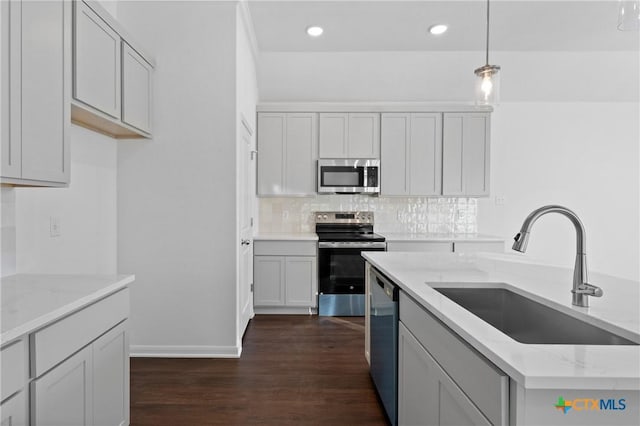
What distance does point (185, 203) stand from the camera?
306 centimetres

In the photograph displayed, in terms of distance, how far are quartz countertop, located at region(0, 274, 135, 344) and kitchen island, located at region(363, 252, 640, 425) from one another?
4.36ft

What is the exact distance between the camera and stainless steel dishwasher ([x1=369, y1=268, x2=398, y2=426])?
1917 mm

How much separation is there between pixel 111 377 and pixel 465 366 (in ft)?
5.19

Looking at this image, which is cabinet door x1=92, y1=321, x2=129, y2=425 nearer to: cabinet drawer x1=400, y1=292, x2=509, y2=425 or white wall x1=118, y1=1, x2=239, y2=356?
white wall x1=118, y1=1, x2=239, y2=356

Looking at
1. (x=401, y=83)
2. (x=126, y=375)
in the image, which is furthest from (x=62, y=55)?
(x=401, y=83)

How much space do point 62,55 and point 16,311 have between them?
4.18ft

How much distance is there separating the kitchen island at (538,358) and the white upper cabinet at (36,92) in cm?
174

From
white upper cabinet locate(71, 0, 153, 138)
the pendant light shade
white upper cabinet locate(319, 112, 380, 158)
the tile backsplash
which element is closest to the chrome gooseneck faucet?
the pendant light shade

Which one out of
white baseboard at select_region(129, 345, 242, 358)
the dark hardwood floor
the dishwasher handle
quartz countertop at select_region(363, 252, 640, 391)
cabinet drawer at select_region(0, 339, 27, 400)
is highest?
quartz countertop at select_region(363, 252, 640, 391)

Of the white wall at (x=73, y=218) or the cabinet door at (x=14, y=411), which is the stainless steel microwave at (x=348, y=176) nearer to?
the white wall at (x=73, y=218)

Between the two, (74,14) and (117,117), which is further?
(117,117)

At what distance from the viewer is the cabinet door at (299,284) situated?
420 centimetres

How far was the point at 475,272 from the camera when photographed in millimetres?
1907

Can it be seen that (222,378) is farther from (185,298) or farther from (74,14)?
(74,14)
